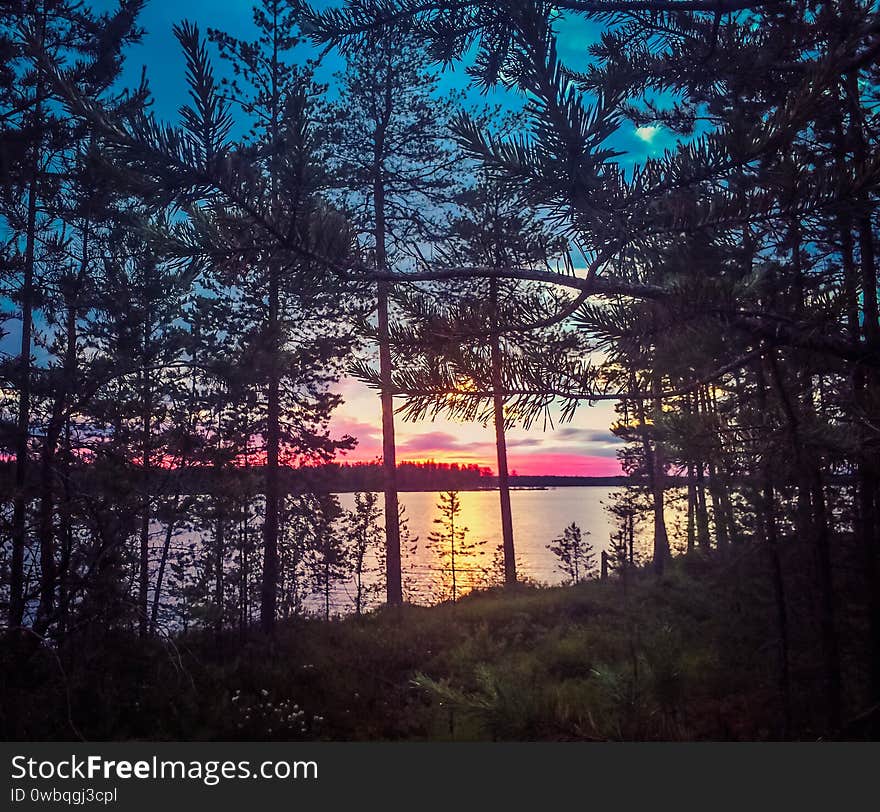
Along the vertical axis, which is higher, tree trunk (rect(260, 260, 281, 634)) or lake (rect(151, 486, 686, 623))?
tree trunk (rect(260, 260, 281, 634))

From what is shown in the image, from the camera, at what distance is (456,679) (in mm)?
8258

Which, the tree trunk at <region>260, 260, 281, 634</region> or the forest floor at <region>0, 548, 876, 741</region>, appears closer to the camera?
the forest floor at <region>0, 548, 876, 741</region>

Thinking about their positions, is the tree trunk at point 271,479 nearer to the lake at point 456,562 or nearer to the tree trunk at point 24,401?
the lake at point 456,562

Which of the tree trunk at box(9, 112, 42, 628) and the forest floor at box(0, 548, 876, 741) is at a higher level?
the tree trunk at box(9, 112, 42, 628)

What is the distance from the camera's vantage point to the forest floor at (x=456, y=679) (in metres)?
2.70

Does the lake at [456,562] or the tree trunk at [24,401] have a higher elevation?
the tree trunk at [24,401]

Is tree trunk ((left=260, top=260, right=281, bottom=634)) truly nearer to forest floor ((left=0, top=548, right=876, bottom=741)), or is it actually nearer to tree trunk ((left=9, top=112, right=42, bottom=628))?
forest floor ((left=0, top=548, right=876, bottom=741))

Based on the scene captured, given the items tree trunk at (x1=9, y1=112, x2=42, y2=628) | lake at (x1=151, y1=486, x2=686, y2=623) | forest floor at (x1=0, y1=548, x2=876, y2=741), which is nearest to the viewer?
forest floor at (x1=0, y1=548, x2=876, y2=741)

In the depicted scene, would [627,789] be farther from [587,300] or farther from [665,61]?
[665,61]

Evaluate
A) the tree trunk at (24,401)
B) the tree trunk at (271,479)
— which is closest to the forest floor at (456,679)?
the tree trunk at (24,401)

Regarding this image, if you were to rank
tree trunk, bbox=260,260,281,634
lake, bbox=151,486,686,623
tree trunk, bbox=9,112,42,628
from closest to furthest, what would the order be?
tree trunk, bbox=9,112,42,628 → tree trunk, bbox=260,260,281,634 → lake, bbox=151,486,686,623

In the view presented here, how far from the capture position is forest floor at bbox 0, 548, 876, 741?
270 centimetres

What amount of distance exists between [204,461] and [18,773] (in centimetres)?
611

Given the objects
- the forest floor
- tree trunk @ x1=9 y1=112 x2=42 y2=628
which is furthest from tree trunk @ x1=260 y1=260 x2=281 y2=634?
tree trunk @ x1=9 y1=112 x2=42 y2=628
